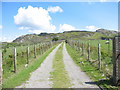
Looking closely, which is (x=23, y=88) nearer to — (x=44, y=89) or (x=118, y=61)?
(x=44, y=89)

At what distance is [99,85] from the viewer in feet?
25.6

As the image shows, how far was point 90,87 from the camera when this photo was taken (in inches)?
298

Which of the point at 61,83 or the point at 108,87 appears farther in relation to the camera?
the point at 61,83

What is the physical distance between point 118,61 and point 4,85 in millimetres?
5120

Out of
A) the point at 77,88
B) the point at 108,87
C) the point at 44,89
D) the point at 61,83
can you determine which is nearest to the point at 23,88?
the point at 44,89

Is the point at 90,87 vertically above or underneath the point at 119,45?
underneath

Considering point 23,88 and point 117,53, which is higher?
point 117,53

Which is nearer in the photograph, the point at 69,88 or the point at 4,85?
the point at 69,88

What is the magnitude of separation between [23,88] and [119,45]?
14.6 ft

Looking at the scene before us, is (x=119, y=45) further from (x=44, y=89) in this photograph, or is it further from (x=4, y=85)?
(x=4, y=85)

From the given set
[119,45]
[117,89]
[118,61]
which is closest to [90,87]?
[117,89]

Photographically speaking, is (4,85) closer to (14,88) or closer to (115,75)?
(14,88)

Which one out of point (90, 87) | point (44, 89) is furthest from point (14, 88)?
point (90, 87)

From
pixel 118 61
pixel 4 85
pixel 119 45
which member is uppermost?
pixel 119 45
